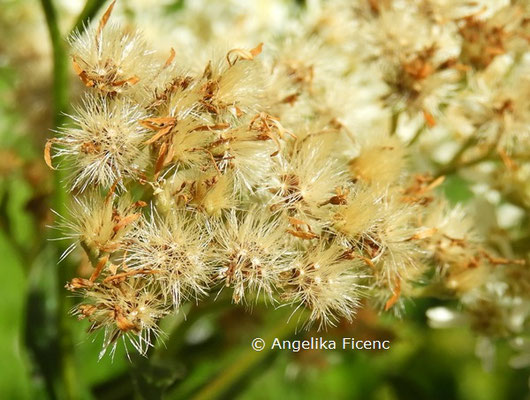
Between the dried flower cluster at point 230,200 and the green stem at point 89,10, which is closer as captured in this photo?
the dried flower cluster at point 230,200

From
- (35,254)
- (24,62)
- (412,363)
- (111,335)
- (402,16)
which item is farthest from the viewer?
(412,363)

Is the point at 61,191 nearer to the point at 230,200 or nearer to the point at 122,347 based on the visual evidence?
the point at 230,200

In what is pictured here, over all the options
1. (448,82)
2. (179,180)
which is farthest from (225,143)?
(448,82)

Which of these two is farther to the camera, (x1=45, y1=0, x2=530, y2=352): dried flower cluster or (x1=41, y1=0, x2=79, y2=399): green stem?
(x1=41, y1=0, x2=79, y2=399): green stem

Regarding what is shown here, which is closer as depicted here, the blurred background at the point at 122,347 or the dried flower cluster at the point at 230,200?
the dried flower cluster at the point at 230,200

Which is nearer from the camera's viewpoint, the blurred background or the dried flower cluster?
→ the dried flower cluster

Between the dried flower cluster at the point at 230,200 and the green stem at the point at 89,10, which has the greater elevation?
the green stem at the point at 89,10

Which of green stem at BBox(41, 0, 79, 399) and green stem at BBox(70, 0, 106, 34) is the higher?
green stem at BBox(70, 0, 106, 34)

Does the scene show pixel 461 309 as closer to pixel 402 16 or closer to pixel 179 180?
pixel 402 16

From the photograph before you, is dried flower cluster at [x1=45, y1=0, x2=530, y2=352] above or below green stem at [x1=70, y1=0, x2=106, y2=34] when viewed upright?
below
